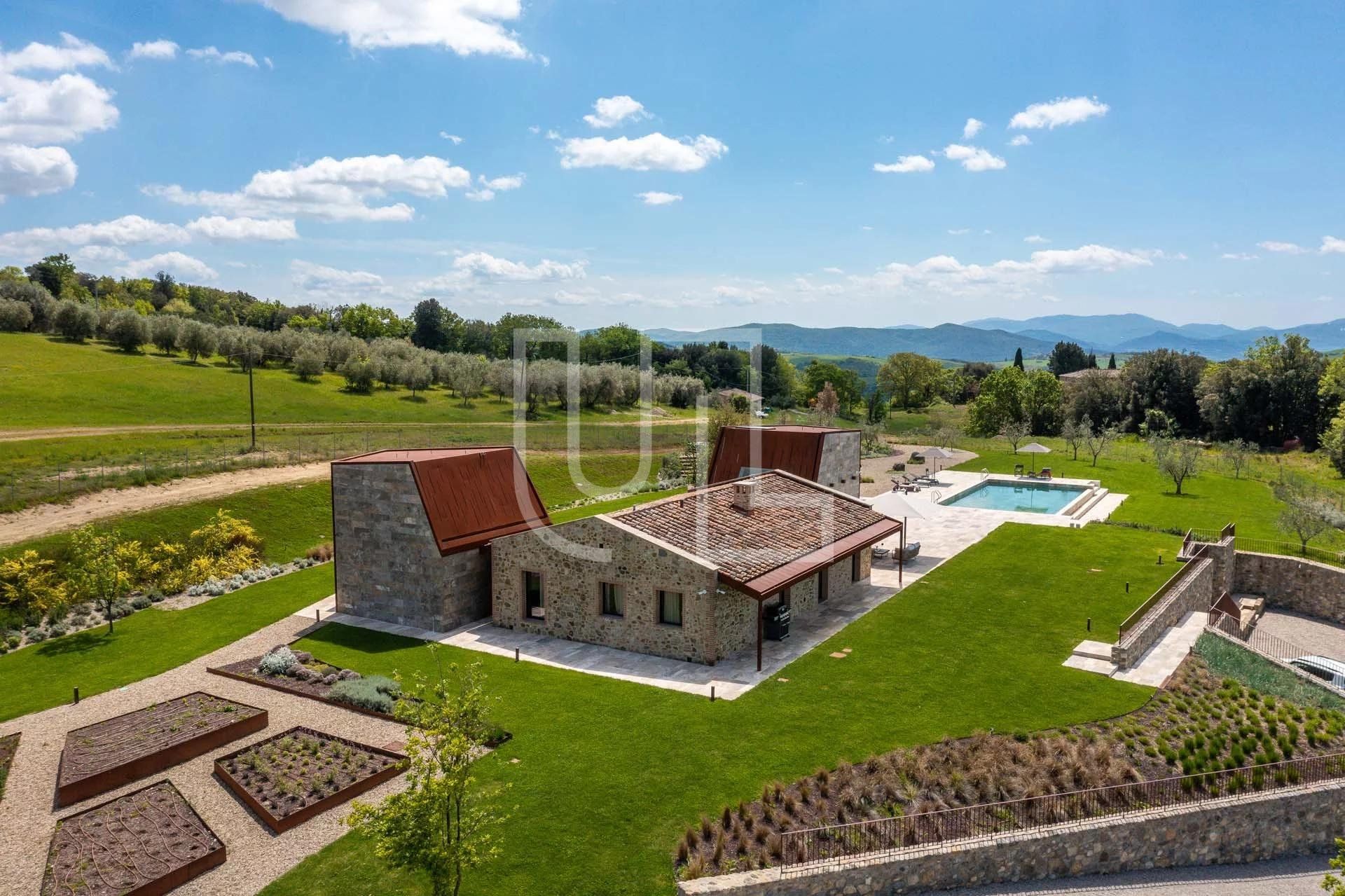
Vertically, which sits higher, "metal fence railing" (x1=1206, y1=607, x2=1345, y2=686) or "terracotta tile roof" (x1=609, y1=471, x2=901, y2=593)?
"terracotta tile roof" (x1=609, y1=471, x2=901, y2=593)

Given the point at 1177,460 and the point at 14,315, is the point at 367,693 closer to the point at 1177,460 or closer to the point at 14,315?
the point at 1177,460

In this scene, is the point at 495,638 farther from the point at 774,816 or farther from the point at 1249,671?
the point at 1249,671

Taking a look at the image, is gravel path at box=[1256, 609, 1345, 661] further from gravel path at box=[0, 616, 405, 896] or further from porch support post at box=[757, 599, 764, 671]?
gravel path at box=[0, 616, 405, 896]

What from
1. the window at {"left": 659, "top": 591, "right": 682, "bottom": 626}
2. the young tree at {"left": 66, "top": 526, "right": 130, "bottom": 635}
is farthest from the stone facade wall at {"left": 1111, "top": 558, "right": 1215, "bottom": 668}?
the young tree at {"left": 66, "top": 526, "right": 130, "bottom": 635}

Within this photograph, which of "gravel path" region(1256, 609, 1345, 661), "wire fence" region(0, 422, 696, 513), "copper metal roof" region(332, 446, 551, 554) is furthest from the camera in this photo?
"wire fence" region(0, 422, 696, 513)

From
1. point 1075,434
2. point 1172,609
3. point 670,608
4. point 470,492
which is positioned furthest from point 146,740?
point 1075,434

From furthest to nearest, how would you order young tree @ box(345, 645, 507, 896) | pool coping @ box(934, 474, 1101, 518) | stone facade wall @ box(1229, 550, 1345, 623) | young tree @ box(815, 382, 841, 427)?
young tree @ box(815, 382, 841, 427) < pool coping @ box(934, 474, 1101, 518) < stone facade wall @ box(1229, 550, 1345, 623) < young tree @ box(345, 645, 507, 896)

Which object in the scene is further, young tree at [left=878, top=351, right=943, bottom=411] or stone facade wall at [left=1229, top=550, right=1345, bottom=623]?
young tree at [left=878, top=351, right=943, bottom=411]

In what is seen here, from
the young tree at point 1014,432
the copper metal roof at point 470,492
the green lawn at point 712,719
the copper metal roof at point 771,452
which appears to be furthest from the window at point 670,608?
the young tree at point 1014,432
